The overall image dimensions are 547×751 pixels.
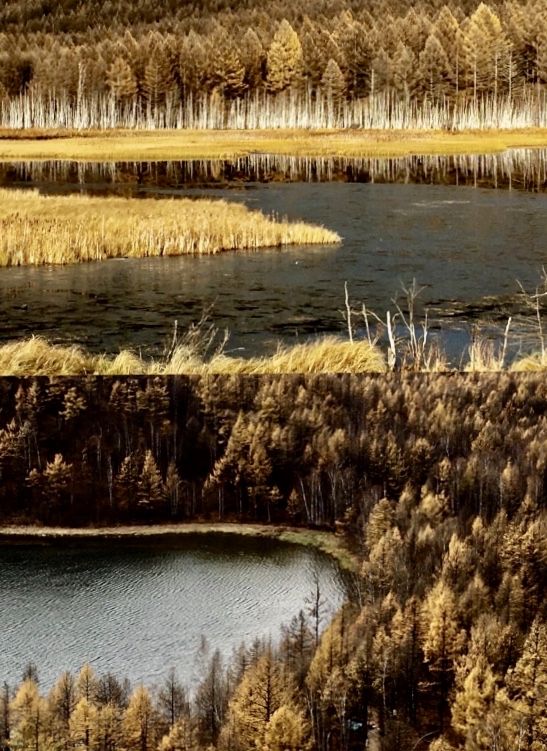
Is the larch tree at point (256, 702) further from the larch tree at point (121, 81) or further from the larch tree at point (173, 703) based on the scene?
the larch tree at point (121, 81)

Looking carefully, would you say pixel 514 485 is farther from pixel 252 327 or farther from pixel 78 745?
pixel 252 327

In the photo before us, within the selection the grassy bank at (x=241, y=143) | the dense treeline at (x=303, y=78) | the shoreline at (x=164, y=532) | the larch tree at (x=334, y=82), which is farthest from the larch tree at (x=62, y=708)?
the larch tree at (x=334, y=82)

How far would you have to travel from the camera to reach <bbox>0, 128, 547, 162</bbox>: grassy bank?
202 ft

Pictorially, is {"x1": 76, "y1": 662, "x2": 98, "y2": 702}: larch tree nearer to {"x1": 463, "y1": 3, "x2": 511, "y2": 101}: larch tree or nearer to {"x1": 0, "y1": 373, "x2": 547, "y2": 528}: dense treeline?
{"x1": 0, "y1": 373, "x2": 547, "y2": 528}: dense treeline

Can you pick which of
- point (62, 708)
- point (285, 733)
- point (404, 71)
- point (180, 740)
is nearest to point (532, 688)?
point (285, 733)

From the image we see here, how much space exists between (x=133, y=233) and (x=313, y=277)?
5.66 metres

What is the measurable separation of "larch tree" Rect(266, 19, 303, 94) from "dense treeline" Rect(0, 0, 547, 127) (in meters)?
0.08

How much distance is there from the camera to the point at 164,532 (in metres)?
9.88

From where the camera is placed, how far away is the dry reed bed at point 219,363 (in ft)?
38.8

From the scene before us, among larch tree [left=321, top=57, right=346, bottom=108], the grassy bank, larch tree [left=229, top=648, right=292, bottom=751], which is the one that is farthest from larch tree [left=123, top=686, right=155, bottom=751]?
larch tree [left=321, top=57, right=346, bottom=108]

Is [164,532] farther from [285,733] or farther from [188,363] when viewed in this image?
[285,733]

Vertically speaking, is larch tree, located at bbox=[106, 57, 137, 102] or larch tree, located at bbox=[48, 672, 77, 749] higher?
larch tree, located at bbox=[106, 57, 137, 102]

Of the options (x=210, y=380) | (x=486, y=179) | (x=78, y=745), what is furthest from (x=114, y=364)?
(x=486, y=179)

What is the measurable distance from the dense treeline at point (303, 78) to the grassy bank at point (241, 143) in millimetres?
5989
